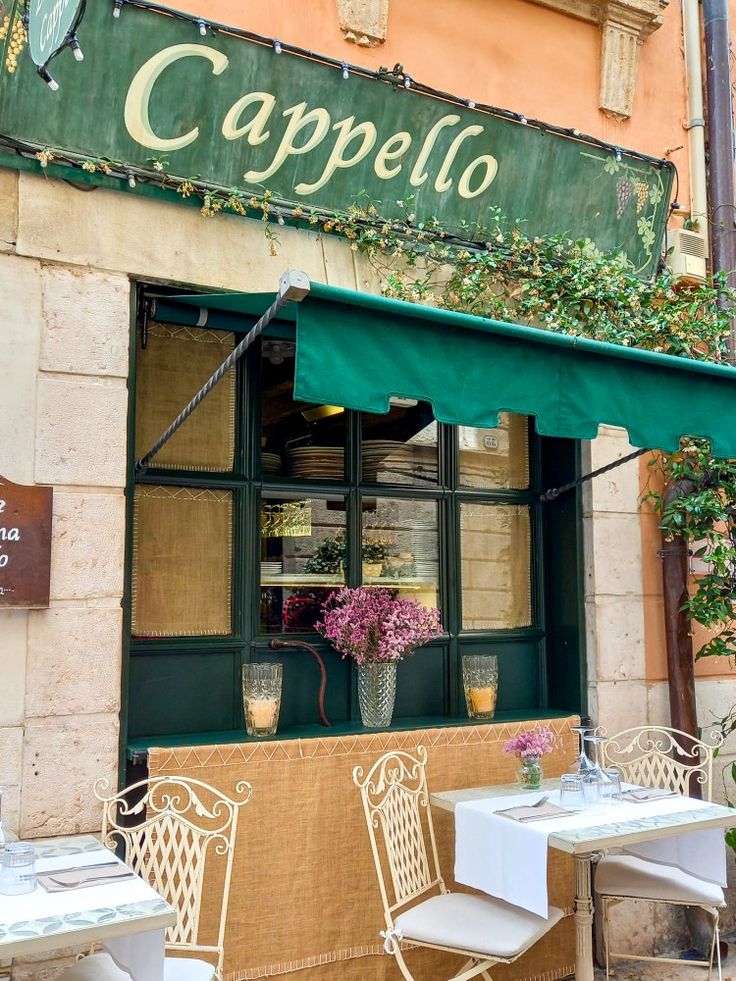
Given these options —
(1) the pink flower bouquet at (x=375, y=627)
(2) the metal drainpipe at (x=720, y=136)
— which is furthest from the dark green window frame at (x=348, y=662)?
(2) the metal drainpipe at (x=720, y=136)

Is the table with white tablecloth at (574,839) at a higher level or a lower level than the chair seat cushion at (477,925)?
higher

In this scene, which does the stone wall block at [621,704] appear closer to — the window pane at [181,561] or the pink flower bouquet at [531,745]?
the pink flower bouquet at [531,745]

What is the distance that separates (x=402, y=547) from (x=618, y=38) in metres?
3.47

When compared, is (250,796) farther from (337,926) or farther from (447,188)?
(447,188)

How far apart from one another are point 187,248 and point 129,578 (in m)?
1.53

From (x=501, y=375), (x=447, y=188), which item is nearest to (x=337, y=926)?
(x=501, y=375)

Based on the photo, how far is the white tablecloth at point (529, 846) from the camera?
3.53 m

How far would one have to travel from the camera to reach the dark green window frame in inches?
173

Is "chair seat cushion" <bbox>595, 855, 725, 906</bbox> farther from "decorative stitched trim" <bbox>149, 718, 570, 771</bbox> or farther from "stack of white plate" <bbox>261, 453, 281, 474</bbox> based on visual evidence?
"stack of white plate" <bbox>261, 453, 281, 474</bbox>

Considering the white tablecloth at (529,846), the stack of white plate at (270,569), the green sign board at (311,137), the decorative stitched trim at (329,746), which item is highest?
the green sign board at (311,137)

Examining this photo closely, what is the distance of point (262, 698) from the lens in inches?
169

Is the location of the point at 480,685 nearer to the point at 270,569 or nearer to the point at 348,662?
the point at 348,662

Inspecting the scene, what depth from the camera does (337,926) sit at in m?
4.15

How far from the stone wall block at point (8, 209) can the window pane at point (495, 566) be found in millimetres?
2758
